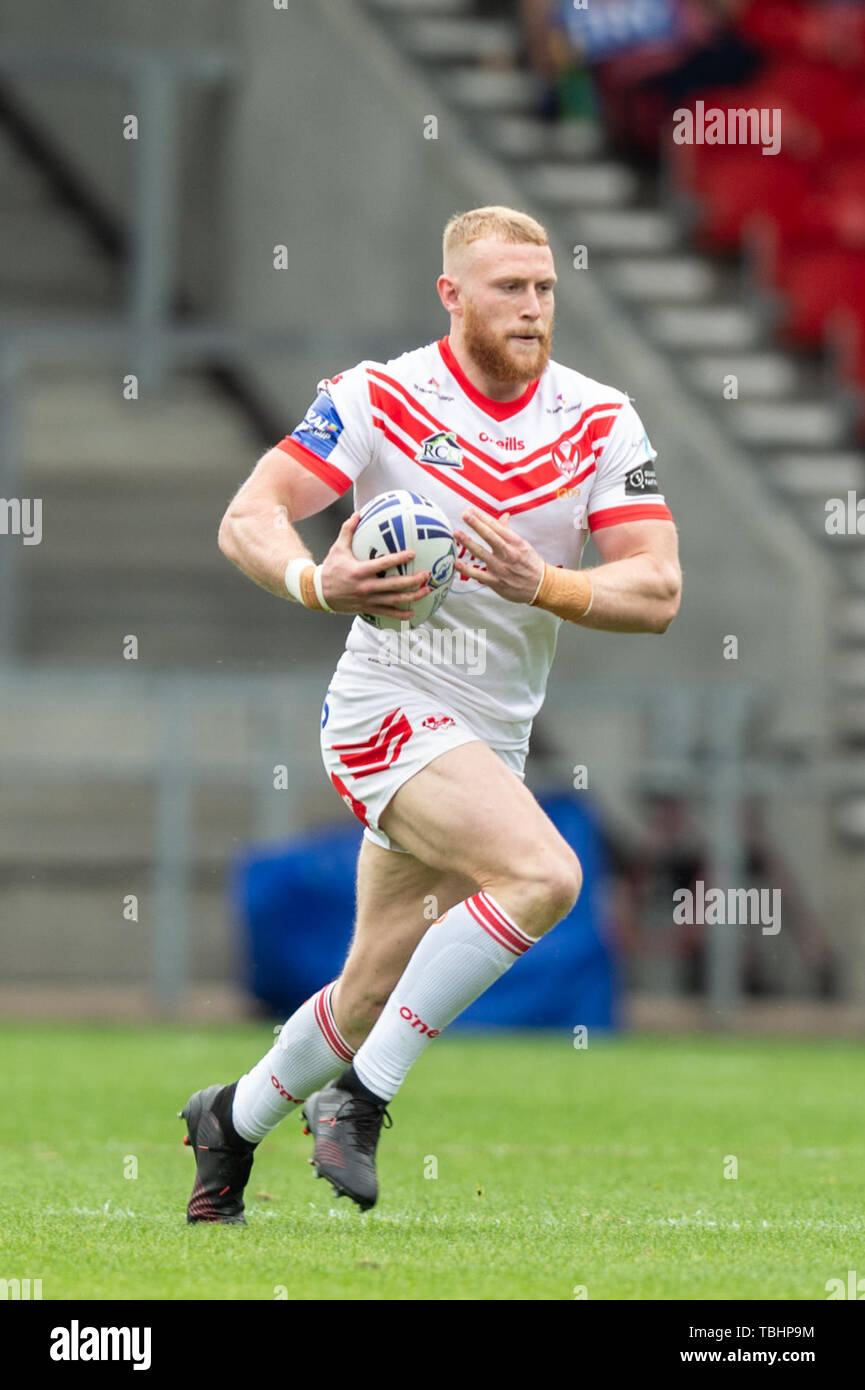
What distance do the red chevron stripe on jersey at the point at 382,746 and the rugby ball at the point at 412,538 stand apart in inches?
15.9

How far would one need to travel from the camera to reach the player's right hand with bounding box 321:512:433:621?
5.66 m

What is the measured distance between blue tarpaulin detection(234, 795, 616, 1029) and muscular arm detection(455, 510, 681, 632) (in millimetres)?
7483

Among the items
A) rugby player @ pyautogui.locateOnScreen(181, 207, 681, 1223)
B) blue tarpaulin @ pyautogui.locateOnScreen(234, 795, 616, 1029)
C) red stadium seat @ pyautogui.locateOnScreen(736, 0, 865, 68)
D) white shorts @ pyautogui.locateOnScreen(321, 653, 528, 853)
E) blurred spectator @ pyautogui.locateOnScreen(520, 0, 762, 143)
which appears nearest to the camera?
rugby player @ pyautogui.locateOnScreen(181, 207, 681, 1223)

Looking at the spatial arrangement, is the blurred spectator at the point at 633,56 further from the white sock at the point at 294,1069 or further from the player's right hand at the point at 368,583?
the player's right hand at the point at 368,583

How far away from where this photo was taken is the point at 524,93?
20.1m

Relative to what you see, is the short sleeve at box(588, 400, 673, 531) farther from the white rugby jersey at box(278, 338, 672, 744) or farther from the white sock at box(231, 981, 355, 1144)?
the white sock at box(231, 981, 355, 1144)

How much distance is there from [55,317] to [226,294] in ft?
4.27

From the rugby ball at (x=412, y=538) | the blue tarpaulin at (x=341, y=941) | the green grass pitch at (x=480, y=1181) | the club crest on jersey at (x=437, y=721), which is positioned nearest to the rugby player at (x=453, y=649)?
the club crest on jersey at (x=437, y=721)

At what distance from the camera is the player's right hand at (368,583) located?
5.66m

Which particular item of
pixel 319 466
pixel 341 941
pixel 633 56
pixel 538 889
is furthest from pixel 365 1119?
pixel 633 56

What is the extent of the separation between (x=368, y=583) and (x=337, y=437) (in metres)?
0.69

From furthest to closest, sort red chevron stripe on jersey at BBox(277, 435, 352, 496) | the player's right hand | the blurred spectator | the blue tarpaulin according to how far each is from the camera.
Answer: the blurred spectator < the blue tarpaulin < red chevron stripe on jersey at BBox(277, 435, 352, 496) < the player's right hand

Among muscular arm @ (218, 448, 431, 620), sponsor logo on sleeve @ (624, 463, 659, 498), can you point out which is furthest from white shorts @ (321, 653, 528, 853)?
sponsor logo on sleeve @ (624, 463, 659, 498)

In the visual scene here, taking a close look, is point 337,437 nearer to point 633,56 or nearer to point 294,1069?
point 294,1069
